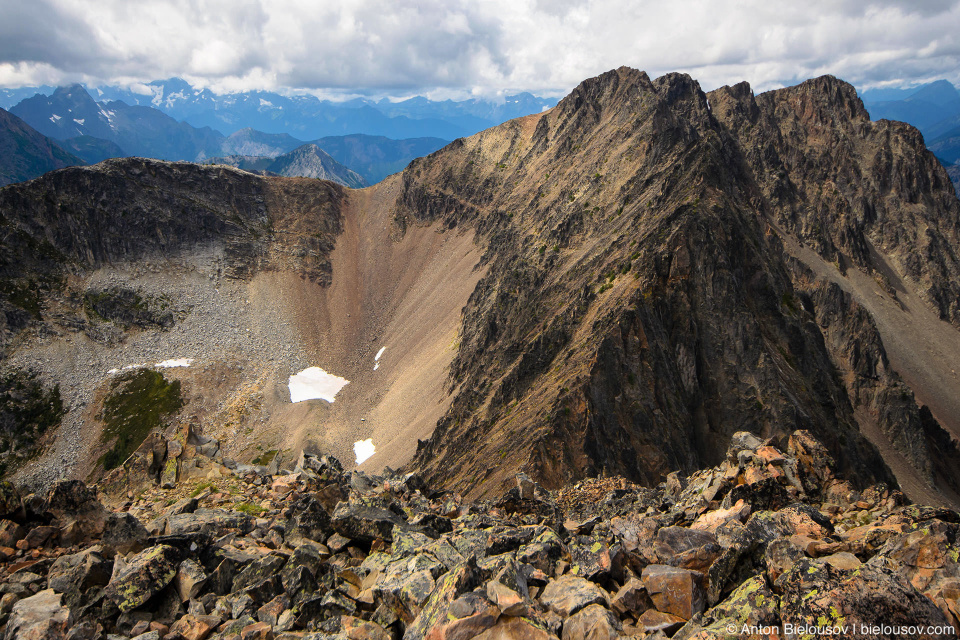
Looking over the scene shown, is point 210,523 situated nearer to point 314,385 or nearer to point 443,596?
point 443,596

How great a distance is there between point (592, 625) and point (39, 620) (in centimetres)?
1351

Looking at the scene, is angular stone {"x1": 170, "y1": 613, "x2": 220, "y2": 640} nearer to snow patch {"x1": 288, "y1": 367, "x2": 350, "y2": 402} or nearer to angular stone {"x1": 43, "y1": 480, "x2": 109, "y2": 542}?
angular stone {"x1": 43, "y1": 480, "x2": 109, "y2": 542}

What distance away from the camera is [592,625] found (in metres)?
11.3

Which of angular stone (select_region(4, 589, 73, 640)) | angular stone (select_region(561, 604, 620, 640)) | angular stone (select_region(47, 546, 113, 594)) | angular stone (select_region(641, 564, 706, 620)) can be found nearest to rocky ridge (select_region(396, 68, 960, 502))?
angular stone (select_region(641, 564, 706, 620))

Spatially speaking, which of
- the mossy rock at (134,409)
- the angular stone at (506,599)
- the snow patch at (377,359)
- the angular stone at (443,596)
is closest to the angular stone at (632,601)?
the angular stone at (506,599)

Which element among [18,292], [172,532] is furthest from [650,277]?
[18,292]

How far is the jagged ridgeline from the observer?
162 feet

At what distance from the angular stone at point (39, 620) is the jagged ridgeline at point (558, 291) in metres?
16.8

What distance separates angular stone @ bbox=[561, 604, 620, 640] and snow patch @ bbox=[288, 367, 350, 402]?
295 feet

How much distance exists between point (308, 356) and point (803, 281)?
104m

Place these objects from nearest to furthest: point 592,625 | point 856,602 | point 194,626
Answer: point 856,602 < point 592,625 < point 194,626

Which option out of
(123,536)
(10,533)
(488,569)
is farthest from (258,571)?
(10,533)

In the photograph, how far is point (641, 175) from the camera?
69.0 m

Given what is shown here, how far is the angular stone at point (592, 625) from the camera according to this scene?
1106 cm
